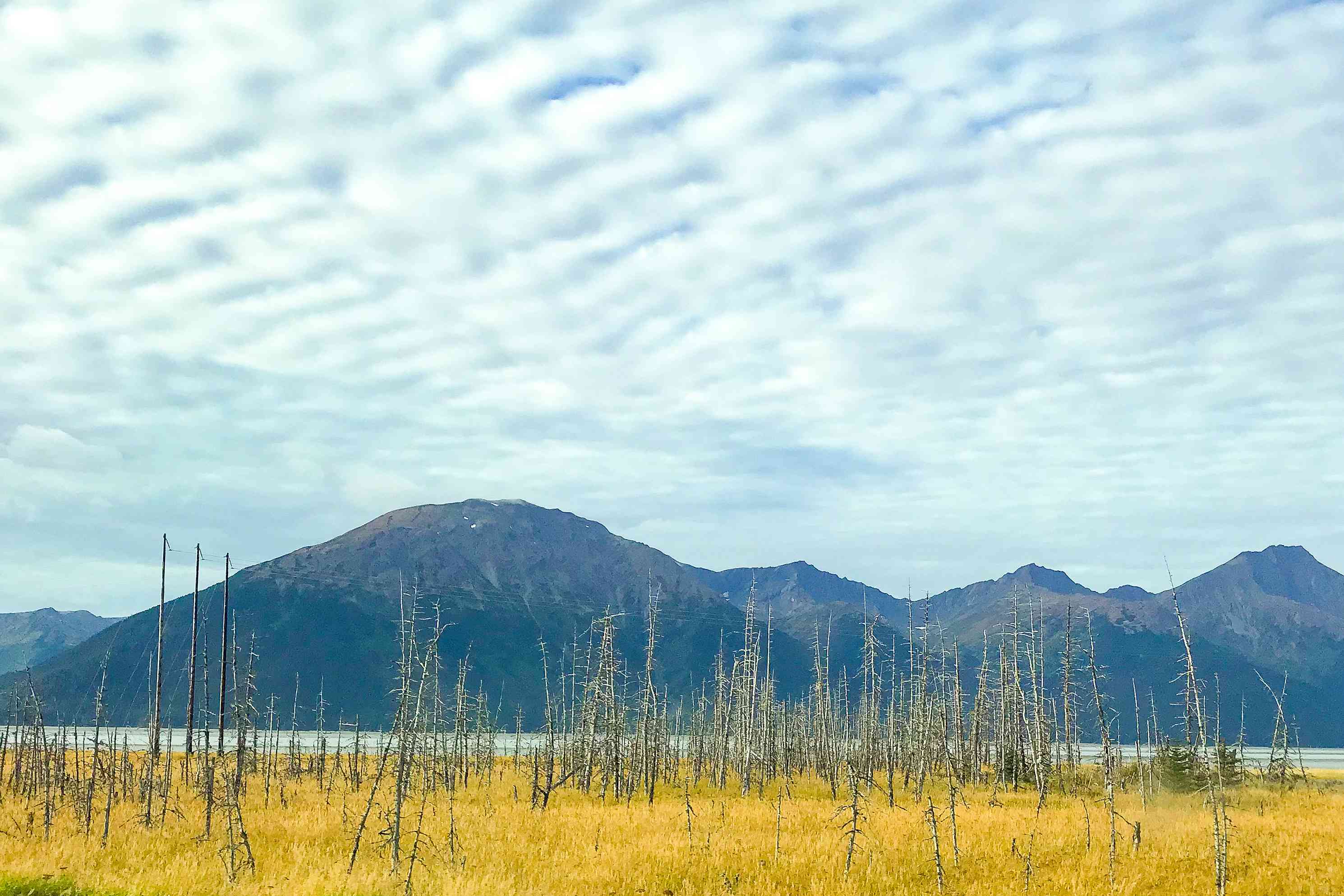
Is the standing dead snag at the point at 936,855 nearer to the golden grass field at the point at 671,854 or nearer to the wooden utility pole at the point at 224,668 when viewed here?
the golden grass field at the point at 671,854

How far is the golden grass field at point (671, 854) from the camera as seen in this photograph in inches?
728

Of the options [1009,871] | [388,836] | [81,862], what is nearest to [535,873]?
[388,836]

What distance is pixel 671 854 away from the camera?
2267 centimetres

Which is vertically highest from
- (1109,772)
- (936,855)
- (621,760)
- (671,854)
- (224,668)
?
(224,668)

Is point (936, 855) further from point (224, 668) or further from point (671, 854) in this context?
point (224, 668)

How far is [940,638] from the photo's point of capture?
69.0 meters

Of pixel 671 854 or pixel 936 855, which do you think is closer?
pixel 936 855

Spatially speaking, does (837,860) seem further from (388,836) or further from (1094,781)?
(1094,781)

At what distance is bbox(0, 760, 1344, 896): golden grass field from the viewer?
18.5 meters

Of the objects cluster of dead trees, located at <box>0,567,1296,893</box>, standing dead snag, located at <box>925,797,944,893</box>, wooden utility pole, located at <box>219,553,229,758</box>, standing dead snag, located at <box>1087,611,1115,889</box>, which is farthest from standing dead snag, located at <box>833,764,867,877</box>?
wooden utility pole, located at <box>219,553,229,758</box>

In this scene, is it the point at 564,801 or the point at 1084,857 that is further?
the point at 564,801

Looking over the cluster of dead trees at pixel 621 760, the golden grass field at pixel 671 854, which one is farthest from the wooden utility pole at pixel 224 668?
the golden grass field at pixel 671 854

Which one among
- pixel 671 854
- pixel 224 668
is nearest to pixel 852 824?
pixel 671 854

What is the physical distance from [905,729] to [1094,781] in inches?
617
